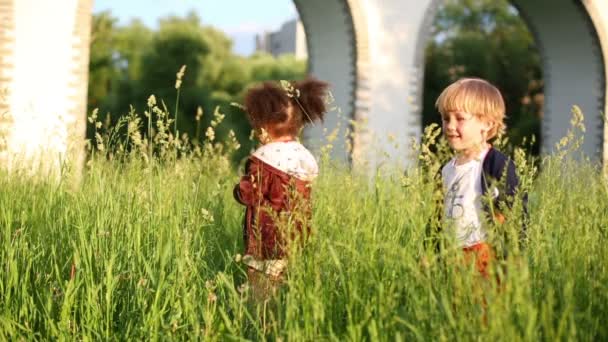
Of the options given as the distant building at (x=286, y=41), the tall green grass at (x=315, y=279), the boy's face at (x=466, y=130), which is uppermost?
the distant building at (x=286, y=41)

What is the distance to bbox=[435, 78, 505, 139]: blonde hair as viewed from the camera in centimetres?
306

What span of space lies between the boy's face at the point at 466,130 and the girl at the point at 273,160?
1.79 feet

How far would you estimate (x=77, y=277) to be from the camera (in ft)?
9.42

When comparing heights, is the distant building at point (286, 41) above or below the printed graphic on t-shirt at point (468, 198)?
above

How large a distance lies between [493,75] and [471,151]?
28009 mm

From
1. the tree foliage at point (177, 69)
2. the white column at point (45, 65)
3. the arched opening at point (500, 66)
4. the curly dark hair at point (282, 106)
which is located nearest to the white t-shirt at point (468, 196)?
the curly dark hair at point (282, 106)

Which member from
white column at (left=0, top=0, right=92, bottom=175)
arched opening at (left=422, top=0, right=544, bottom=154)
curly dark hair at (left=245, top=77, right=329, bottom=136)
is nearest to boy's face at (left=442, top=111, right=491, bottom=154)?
curly dark hair at (left=245, top=77, right=329, bottom=136)

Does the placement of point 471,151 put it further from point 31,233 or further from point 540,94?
point 540,94

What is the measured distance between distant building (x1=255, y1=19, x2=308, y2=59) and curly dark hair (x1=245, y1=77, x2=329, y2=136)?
30842 mm

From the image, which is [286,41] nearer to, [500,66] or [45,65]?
[500,66]

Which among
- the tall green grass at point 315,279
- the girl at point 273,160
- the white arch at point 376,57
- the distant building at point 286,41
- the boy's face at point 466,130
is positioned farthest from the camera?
the distant building at point 286,41

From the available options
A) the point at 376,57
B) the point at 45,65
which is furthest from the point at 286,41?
the point at 45,65

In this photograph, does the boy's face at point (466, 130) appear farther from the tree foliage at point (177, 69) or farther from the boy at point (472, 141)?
the tree foliage at point (177, 69)

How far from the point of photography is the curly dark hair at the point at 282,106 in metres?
3.62
